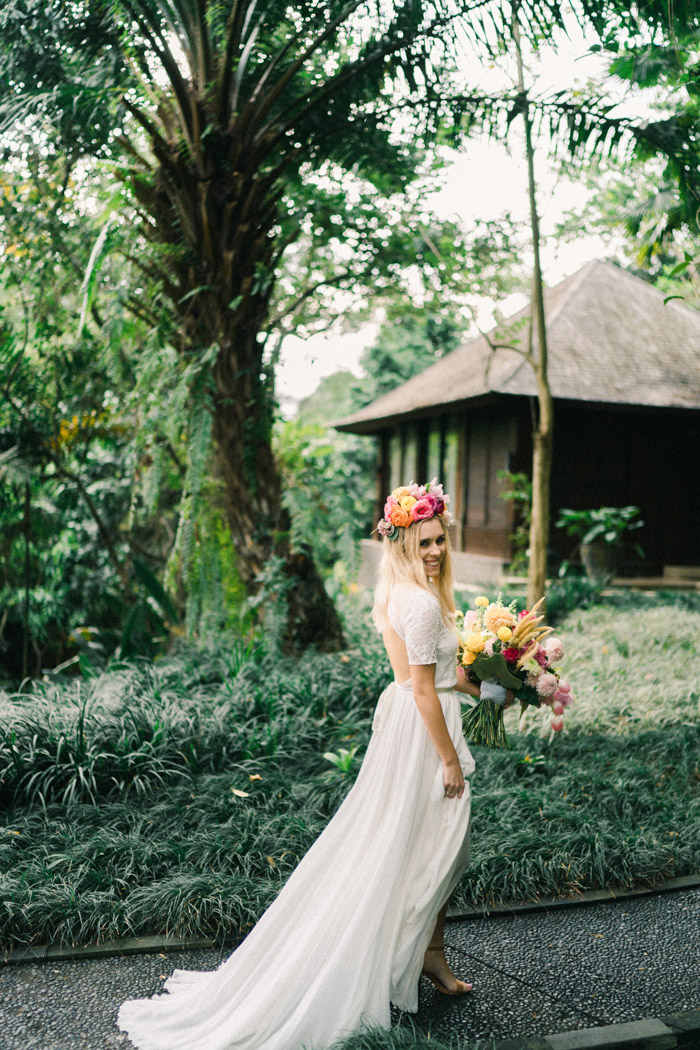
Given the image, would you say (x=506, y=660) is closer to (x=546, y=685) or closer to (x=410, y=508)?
(x=546, y=685)

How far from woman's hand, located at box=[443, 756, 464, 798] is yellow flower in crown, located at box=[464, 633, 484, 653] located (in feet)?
1.40

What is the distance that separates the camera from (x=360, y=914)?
262 cm

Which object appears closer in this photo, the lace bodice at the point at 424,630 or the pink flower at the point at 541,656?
the lace bodice at the point at 424,630

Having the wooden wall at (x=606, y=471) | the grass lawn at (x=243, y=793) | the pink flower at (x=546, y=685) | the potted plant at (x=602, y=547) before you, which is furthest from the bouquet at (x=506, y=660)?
the wooden wall at (x=606, y=471)

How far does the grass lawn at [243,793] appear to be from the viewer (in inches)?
139

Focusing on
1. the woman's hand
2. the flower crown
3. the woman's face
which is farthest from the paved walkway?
the flower crown

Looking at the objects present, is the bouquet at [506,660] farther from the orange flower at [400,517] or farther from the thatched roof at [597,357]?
the thatched roof at [597,357]

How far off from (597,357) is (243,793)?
11.3m

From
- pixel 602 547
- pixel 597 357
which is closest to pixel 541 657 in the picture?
pixel 602 547

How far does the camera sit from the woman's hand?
2.76m

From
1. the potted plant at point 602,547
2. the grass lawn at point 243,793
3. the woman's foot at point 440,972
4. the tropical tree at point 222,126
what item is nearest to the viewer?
the woman's foot at point 440,972

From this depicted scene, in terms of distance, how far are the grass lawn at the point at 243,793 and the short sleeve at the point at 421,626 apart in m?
1.56

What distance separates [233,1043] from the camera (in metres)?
2.49

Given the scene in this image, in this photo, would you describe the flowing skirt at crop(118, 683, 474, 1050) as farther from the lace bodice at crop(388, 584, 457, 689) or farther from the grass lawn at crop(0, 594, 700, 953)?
the grass lawn at crop(0, 594, 700, 953)
